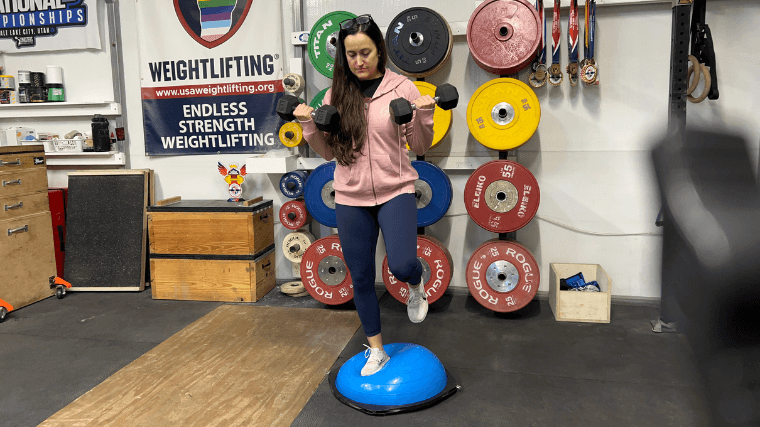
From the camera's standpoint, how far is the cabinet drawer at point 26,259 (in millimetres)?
3381

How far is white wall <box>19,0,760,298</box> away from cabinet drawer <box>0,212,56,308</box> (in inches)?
87.1

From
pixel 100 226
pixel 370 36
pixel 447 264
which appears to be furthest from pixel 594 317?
pixel 100 226

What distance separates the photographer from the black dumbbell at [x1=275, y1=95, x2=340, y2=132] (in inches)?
75.2

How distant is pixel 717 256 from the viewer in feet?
2.53

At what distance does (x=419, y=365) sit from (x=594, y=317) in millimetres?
1421

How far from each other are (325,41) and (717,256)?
3.00 metres

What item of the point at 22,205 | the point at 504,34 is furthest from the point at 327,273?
the point at 22,205

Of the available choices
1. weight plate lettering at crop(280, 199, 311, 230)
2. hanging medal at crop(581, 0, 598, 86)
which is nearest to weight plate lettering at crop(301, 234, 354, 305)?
weight plate lettering at crop(280, 199, 311, 230)

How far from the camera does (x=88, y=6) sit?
156 inches

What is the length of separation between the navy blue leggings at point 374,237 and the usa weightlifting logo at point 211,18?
93.0 inches

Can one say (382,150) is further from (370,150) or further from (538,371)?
(538,371)

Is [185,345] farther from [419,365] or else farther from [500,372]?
[500,372]

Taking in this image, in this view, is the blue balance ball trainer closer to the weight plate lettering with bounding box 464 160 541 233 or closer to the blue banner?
the weight plate lettering with bounding box 464 160 541 233

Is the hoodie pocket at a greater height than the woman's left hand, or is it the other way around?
the woman's left hand
